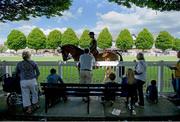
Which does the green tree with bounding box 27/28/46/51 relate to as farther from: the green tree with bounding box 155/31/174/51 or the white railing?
the white railing

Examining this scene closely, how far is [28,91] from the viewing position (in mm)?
12469

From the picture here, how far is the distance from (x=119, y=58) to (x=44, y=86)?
10.9 metres

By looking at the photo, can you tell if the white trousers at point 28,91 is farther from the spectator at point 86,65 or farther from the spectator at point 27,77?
the spectator at point 86,65

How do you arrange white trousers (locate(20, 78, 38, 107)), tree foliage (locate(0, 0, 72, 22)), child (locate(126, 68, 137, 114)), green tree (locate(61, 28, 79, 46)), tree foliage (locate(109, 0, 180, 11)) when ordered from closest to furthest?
white trousers (locate(20, 78, 38, 107)) → child (locate(126, 68, 137, 114)) → tree foliage (locate(109, 0, 180, 11)) → tree foliage (locate(0, 0, 72, 22)) → green tree (locate(61, 28, 79, 46))

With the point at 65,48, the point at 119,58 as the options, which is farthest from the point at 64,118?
the point at 119,58

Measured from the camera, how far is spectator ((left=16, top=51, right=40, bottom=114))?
12148 mm

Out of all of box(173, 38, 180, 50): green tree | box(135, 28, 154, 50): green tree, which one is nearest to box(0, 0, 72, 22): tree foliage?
box(135, 28, 154, 50): green tree

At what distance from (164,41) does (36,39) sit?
1921 inches

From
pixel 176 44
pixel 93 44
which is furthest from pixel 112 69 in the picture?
pixel 176 44

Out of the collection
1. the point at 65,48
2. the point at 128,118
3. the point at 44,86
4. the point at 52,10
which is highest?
the point at 52,10

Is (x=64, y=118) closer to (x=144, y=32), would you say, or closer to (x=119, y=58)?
(x=119, y=58)

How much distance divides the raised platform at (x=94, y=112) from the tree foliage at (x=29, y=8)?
39.8 feet

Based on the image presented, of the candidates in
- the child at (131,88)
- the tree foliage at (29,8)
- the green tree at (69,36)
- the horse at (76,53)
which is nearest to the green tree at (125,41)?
the green tree at (69,36)

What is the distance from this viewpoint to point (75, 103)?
14.2 m
